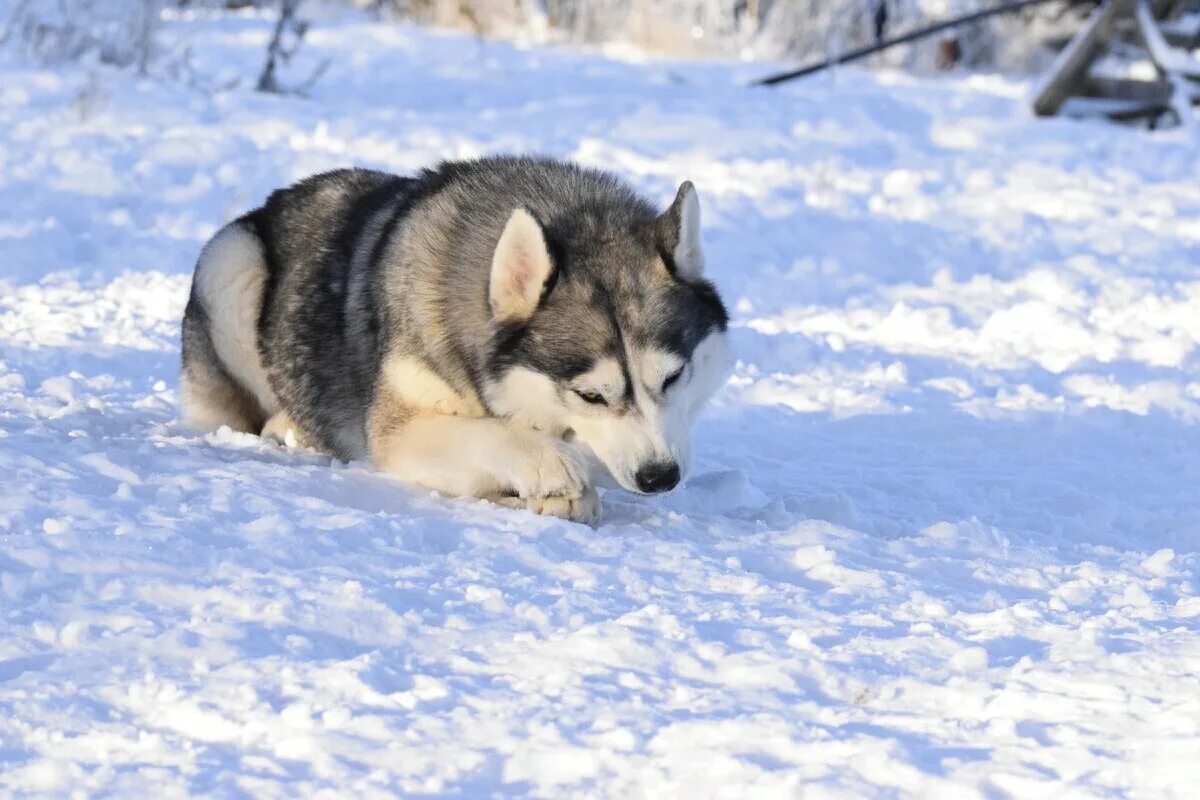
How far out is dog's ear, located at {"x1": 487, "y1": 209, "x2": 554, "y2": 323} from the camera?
4.42m

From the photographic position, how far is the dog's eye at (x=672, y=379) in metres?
4.44

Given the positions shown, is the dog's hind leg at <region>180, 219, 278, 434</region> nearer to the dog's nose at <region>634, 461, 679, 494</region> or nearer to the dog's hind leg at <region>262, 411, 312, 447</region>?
the dog's hind leg at <region>262, 411, 312, 447</region>

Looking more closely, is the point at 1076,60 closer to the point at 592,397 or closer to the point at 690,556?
the point at 592,397

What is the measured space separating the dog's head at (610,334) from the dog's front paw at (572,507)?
0.34 feet

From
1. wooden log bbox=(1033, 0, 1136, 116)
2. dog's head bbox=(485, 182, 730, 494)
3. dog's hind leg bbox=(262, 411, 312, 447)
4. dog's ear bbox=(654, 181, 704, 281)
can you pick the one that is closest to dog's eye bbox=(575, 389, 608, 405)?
dog's head bbox=(485, 182, 730, 494)

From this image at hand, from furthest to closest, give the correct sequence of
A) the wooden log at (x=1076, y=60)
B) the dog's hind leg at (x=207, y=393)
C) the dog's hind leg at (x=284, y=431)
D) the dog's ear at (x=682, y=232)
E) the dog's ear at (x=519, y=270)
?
the wooden log at (x=1076, y=60)
the dog's hind leg at (x=207, y=393)
the dog's hind leg at (x=284, y=431)
the dog's ear at (x=682, y=232)
the dog's ear at (x=519, y=270)

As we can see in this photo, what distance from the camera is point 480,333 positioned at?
4660 mm

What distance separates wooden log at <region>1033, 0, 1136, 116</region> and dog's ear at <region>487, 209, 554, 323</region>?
1148 centimetres

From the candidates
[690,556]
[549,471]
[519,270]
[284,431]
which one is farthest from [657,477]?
[284,431]

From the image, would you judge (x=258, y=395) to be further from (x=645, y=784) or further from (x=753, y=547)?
(x=645, y=784)

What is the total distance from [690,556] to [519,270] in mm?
963

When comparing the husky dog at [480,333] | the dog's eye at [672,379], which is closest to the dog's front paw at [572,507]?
the husky dog at [480,333]

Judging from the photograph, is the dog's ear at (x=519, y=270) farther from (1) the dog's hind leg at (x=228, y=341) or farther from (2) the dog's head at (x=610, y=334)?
(1) the dog's hind leg at (x=228, y=341)

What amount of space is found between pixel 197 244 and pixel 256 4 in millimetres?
14115
